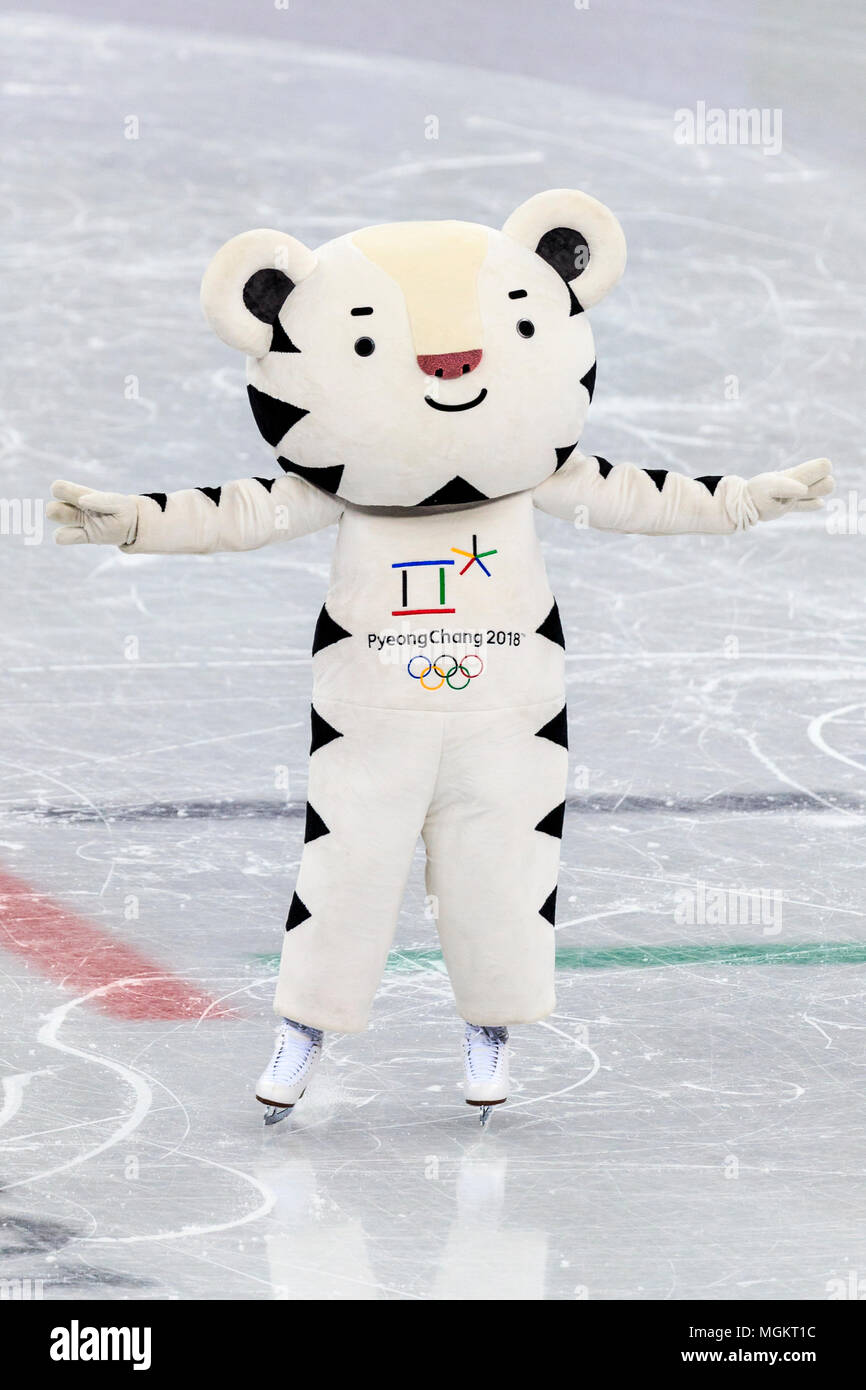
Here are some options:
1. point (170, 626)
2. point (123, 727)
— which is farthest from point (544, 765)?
point (170, 626)

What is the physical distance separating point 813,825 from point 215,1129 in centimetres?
187

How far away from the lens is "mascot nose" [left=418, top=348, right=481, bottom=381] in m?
2.80

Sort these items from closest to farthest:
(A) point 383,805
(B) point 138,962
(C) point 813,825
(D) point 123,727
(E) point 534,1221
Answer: (E) point 534,1221
(A) point 383,805
(B) point 138,962
(C) point 813,825
(D) point 123,727

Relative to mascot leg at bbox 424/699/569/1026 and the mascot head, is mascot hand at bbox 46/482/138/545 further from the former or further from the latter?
mascot leg at bbox 424/699/569/1026

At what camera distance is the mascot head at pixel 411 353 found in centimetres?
281

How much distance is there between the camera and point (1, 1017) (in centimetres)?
338

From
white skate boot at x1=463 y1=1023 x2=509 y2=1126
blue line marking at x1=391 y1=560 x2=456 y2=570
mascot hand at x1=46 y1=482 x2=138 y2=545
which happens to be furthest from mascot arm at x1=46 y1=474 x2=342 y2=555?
white skate boot at x1=463 y1=1023 x2=509 y2=1126

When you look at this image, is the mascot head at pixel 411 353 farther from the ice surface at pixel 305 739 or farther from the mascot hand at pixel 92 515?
the ice surface at pixel 305 739

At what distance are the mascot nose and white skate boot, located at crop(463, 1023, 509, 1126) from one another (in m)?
0.98

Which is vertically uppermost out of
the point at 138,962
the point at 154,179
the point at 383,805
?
the point at 154,179

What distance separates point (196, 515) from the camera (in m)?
2.91

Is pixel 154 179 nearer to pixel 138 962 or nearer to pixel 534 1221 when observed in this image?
pixel 138 962

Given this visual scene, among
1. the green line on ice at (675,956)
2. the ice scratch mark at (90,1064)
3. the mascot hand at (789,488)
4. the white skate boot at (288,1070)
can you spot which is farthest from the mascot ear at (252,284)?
the green line on ice at (675,956)

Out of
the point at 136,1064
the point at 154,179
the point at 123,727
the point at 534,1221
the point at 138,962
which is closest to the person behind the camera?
the point at 534,1221
